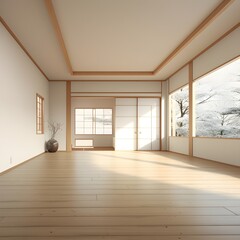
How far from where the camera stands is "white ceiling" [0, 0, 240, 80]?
3.56m

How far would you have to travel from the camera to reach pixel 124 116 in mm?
8617

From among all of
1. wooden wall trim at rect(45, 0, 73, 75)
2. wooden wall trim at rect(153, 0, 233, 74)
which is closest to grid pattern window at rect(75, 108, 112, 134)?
wooden wall trim at rect(153, 0, 233, 74)

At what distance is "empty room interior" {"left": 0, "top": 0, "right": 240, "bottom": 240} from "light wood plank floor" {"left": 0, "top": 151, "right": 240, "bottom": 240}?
0.01m

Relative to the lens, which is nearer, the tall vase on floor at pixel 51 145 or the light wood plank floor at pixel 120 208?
the light wood plank floor at pixel 120 208

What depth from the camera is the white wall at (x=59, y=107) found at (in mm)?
8320

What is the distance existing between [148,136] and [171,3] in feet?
18.4

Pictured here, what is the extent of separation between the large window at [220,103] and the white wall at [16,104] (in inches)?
173

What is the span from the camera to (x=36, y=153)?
6.49 m

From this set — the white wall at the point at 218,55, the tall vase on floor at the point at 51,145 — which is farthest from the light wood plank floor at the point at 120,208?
the tall vase on floor at the point at 51,145

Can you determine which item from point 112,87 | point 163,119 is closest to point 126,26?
point 112,87

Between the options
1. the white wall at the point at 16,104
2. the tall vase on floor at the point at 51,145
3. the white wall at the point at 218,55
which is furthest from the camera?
the tall vase on floor at the point at 51,145

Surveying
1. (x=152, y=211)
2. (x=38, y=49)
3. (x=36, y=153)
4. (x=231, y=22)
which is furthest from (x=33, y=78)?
(x=152, y=211)

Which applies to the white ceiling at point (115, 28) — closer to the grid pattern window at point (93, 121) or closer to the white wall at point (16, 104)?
the white wall at point (16, 104)

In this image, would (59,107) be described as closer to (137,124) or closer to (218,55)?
(137,124)
